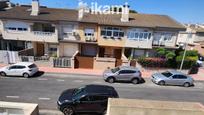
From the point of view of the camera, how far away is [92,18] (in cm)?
3225

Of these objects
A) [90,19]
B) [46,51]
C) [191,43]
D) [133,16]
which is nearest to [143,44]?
[133,16]

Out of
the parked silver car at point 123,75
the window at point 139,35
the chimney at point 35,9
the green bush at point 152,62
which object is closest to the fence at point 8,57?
the chimney at point 35,9

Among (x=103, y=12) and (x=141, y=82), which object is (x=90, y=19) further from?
(x=141, y=82)

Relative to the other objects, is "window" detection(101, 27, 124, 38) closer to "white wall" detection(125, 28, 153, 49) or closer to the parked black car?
"white wall" detection(125, 28, 153, 49)

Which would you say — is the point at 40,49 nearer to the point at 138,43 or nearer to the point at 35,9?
the point at 35,9

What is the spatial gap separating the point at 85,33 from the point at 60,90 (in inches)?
541

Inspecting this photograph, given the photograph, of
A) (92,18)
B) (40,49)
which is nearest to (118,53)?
(92,18)

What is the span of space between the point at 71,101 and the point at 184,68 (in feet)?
67.9

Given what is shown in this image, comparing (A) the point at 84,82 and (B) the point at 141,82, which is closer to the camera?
(A) the point at 84,82

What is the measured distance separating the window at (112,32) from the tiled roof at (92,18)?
802 mm

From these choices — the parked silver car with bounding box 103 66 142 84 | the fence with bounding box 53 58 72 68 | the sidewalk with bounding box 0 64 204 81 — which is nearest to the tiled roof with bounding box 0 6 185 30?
the fence with bounding box 53 58 72 68

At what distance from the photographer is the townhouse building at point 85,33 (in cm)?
3048

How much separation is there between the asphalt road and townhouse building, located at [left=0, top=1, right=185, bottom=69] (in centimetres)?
590

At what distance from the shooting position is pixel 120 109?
34.1ft
